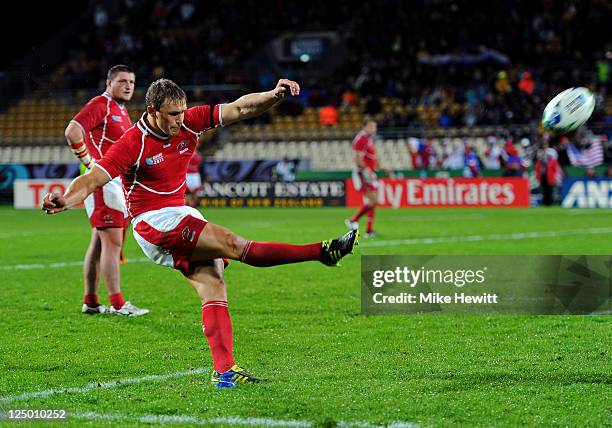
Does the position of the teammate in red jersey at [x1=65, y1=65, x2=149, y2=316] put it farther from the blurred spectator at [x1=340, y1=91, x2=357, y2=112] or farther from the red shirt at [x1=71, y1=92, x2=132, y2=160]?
the blurred spectator at [x1=340, y1=91, x2=357, y2=112]

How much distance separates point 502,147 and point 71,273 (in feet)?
68.1

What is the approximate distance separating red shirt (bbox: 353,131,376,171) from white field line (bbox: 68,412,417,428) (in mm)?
14712

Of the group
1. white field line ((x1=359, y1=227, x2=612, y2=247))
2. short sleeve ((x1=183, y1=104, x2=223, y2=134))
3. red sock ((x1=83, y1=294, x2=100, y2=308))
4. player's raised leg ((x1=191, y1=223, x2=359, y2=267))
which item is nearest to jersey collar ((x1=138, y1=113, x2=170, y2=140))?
short sleeve ((x1=183, y1=104, x2=223, y2=134))

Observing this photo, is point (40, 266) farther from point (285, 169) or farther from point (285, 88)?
point (285, 169)

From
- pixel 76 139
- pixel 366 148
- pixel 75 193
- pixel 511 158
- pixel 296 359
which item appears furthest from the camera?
pixel 511 158

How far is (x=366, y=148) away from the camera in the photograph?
19.6m

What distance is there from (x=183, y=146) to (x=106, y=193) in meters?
3.02

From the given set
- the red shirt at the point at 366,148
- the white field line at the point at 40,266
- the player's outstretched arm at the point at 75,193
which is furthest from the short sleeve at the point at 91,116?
the red shirt at the point at 366,148

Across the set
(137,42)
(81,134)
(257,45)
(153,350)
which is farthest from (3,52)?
(153,350)

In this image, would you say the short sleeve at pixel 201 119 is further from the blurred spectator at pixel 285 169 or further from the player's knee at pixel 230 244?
the blurred spectator at pixel 285 169

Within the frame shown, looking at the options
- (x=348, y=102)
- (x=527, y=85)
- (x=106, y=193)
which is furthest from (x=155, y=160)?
(x=348, y=102)

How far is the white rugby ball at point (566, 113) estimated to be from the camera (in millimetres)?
7594

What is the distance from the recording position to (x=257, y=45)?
40344 mm

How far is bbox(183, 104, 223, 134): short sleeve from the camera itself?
20.8 feet
